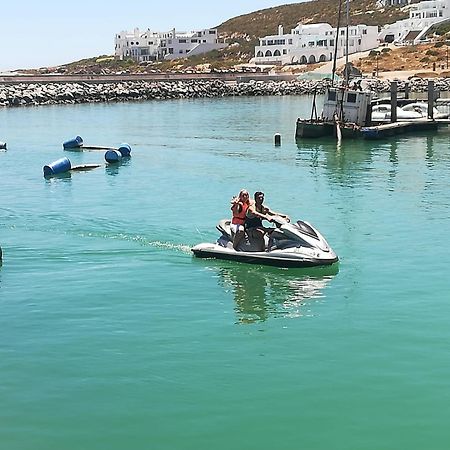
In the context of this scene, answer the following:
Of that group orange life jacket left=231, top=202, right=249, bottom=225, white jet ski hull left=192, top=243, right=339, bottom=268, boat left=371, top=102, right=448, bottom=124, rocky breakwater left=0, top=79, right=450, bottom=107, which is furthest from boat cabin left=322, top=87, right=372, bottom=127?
rocky breakwater left=0, top=79, right=450, bottom=107

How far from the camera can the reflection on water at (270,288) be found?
17422 mm

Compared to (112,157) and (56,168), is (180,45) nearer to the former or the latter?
(112,157)

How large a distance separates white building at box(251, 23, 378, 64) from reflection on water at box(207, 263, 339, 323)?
13487cm

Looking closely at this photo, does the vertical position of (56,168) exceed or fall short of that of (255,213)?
it falls short

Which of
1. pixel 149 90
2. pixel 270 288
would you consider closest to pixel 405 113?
pixel 270 288

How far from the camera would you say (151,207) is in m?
30.0

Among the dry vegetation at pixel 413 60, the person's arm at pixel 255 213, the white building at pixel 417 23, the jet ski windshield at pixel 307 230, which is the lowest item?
the jet ski windshield at pixel 307 230

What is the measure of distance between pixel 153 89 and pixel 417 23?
74.9 m

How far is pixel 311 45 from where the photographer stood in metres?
161

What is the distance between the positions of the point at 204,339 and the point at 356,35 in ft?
481

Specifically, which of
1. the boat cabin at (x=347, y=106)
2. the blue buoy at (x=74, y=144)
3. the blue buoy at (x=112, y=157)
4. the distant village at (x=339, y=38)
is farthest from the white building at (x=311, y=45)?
the blue buoy at (x=112, y=157)

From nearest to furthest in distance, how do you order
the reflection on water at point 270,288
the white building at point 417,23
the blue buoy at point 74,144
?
the reflection on water at point 270,288 < the blue buoy at point 74,144 < the white building at point 417,23

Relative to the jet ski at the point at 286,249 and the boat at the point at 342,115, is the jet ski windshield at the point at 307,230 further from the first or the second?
the boat at the point at 342,115

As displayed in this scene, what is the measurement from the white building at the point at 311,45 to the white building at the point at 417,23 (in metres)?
8.32
